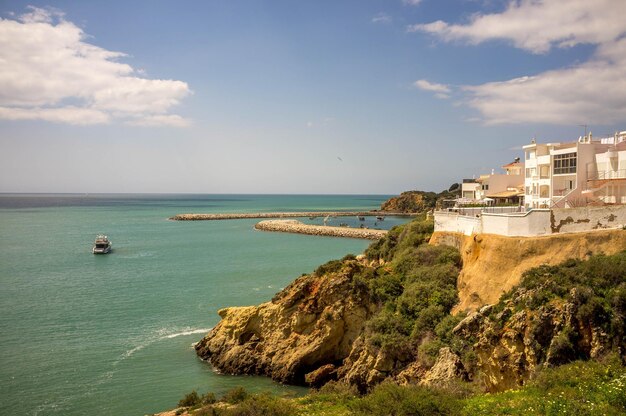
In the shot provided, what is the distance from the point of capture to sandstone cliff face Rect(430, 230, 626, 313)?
1939cm

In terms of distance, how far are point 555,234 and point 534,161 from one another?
1191cm

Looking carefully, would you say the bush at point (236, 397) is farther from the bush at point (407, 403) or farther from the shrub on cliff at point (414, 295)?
the shrub on cliff at point (414, 295)

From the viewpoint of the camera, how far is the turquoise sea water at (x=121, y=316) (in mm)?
22984

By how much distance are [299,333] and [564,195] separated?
1735cm

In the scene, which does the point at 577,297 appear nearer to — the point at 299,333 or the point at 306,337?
the point at 306,337

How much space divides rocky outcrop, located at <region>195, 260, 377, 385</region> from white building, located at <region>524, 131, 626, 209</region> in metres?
12.8

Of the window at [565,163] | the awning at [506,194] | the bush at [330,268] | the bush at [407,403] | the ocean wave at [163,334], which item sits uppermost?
the window at [565,163]

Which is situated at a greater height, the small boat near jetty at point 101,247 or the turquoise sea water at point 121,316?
the small boat near jetty at point 101,247

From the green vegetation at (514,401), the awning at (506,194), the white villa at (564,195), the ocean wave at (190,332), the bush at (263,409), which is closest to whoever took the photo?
the green vegetation at (514,401)

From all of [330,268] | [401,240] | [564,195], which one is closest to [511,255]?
[564,195]

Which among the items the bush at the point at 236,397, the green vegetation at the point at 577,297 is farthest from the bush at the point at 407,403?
the bush at the point at 236,397

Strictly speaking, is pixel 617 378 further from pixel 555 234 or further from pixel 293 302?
pixel 293 302

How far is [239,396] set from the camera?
61.9 ft

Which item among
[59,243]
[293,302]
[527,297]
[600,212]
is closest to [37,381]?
[293,302]
